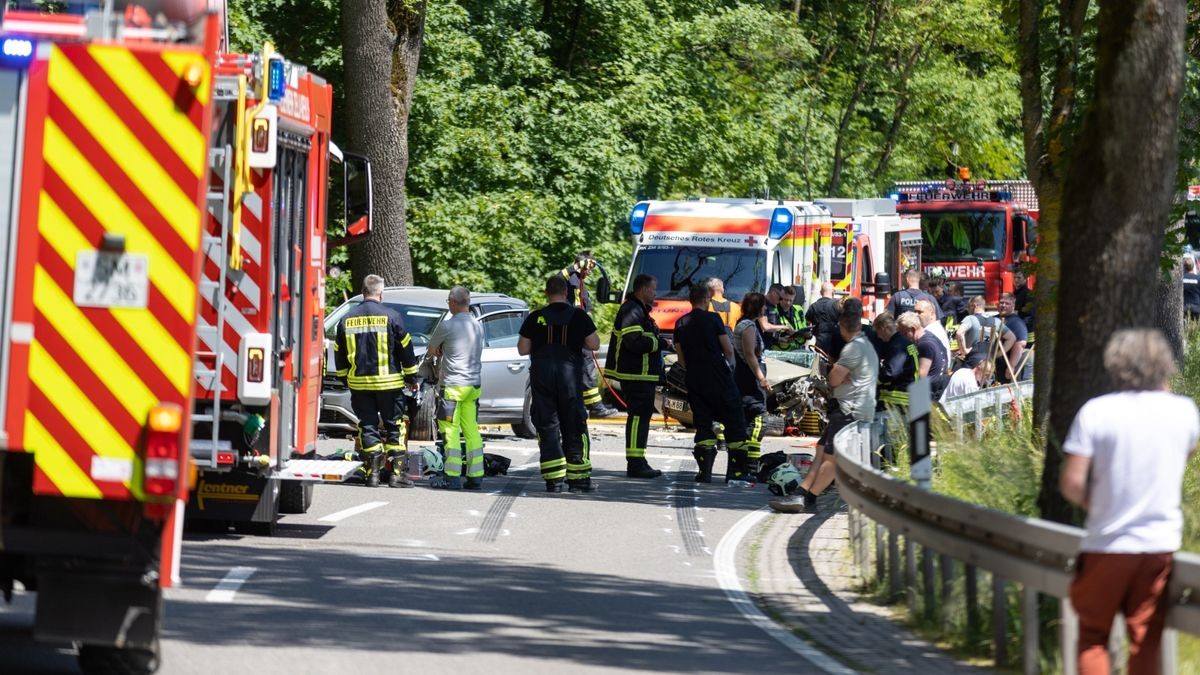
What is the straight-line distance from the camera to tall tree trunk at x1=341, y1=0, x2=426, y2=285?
25703 mm

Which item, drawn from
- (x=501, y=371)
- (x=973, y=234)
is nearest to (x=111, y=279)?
(x=501, y=371)

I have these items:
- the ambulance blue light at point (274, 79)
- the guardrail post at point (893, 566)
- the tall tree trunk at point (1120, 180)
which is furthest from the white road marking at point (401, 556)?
the tall tree trunk at point (1120, 180)

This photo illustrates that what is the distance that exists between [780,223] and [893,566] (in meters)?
15.3

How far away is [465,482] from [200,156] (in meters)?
10.1

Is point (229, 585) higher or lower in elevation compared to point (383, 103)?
lower

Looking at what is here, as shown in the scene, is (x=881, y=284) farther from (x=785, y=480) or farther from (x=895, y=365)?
(x=895, y=365)

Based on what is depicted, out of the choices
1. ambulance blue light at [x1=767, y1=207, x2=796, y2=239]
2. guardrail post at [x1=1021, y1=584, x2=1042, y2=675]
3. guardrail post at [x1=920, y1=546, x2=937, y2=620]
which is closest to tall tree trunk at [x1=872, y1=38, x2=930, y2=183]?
ambulance blue light at [x1=767, y1=207, x2=796, y2=239]

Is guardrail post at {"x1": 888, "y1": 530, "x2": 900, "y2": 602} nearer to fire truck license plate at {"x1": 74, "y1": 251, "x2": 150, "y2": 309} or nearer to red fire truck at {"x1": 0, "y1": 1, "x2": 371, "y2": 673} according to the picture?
red fire truck at {"x1": 0, "y1": 1, "x2": 371, "y2": 673}

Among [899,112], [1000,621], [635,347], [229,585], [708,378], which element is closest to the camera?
[1000,621]

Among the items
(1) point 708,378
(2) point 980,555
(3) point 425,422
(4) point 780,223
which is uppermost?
(4) point 780,223

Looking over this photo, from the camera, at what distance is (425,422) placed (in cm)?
2089

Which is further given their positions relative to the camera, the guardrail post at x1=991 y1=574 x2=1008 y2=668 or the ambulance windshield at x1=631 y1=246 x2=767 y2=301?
the ambulance windshield at x1=631 y1=246 x2=767 y2=301

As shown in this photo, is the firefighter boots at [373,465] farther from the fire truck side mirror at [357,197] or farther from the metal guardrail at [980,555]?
the metal guardrail at [980,555]

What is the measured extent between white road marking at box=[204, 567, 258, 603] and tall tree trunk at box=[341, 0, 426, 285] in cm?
1467
